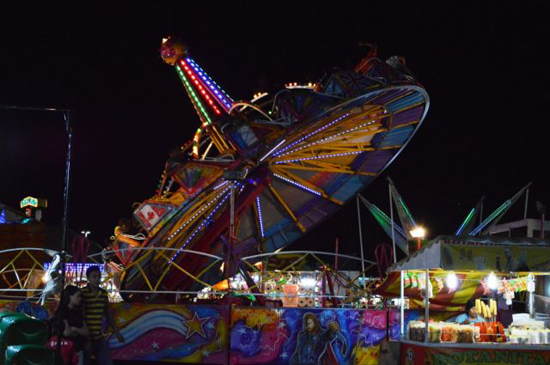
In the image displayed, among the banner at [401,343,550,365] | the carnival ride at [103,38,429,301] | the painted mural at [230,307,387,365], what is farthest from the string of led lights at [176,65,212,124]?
the banner at [401,343,550,365]

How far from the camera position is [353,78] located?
2170 cm

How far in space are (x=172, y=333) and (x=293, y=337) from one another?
2827 millimetres

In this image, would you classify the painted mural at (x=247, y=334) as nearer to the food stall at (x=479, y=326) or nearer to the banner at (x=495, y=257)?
the food stall at (x=479, y=326)

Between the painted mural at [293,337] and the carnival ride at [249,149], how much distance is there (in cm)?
446

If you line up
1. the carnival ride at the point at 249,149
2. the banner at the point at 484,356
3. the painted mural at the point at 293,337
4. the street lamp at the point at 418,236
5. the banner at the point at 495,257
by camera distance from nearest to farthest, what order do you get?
the banner at the point at 484,356 → the banner at the point at 495,257 → the painted mural at the point at 293,337 → the street lamp at the point at 418,236 → the carnival ride at the point at 249,149

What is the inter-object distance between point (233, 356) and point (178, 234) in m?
9.92

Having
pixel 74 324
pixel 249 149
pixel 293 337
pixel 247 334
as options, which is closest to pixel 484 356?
pixel 293 337

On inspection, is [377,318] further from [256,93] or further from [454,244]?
[256,93]

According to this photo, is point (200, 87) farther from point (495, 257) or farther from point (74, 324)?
point (74, 324)

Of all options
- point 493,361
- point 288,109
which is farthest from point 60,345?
point 288,109

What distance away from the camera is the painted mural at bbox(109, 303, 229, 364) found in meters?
16.0

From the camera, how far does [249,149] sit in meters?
23.5

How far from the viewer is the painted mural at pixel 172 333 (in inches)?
631

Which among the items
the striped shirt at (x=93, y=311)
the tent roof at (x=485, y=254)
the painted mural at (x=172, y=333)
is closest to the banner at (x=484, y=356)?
the tent roof at (x=485, y=254)
